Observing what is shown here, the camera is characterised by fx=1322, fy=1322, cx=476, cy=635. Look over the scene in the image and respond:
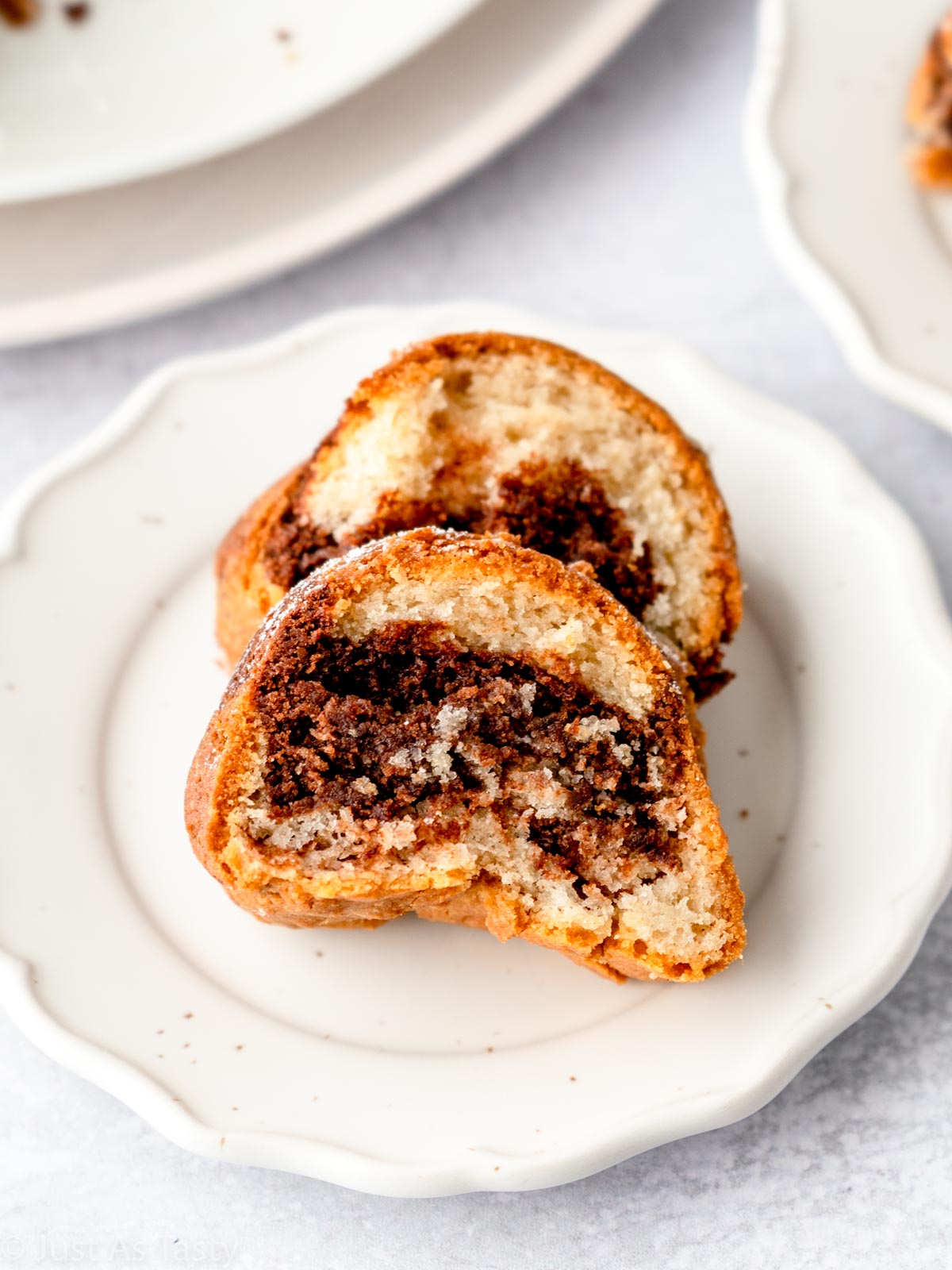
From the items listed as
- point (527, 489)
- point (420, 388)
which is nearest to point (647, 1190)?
point (527, 489)

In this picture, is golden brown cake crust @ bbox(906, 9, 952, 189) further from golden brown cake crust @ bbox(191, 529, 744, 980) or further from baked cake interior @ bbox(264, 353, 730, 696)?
golden brown cake crust @ bbox(191, 529, 744, 980)

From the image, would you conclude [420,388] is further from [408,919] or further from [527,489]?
[408,919]

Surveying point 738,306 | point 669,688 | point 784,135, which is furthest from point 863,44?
point 669,688

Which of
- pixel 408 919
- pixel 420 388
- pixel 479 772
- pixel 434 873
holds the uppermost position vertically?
pixel 420 388

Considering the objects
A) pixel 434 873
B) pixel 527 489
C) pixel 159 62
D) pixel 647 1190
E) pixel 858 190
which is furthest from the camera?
pixel 159 62

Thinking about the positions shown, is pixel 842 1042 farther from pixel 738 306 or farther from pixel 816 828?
pixel 738 306

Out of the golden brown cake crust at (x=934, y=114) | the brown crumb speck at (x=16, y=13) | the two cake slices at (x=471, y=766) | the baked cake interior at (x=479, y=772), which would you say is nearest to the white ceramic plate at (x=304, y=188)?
the brown crumb speck at (x=16, y=13)

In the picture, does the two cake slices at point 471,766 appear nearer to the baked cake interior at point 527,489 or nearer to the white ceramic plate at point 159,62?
the baked cake interior at point 527,489
